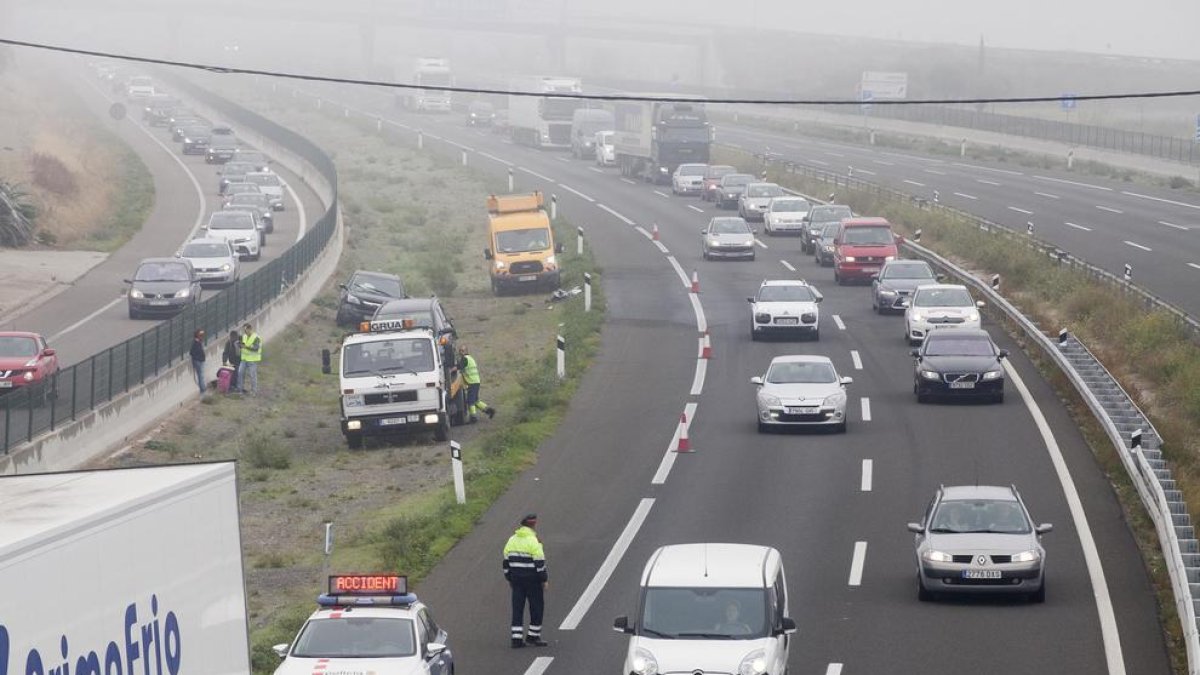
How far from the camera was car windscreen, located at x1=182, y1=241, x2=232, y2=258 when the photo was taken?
5356 centimetres

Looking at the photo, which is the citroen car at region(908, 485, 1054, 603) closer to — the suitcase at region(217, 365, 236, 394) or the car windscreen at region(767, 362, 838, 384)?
the car windscreen at region(767, 362, 838, 384)

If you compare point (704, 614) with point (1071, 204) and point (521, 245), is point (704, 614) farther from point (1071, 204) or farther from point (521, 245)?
point (1071, 204)

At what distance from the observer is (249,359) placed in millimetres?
39344

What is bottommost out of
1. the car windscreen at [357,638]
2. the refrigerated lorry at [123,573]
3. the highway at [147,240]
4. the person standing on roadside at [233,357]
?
the highway at [147,240]

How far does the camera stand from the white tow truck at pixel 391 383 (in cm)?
3312

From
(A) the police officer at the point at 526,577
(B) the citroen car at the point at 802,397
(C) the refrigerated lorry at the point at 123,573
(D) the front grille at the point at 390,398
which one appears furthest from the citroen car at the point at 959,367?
(C) the refrigerated lorry at the point at 123,573

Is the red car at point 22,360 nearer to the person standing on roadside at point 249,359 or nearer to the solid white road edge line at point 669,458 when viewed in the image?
the person standing on roadside at point 249,359

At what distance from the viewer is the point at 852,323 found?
1781 inches

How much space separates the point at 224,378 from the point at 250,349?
2.88ft

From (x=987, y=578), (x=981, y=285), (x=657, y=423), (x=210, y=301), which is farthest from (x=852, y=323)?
(x=987, y=578)

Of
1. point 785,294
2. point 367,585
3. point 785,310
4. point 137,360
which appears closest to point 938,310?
point 785,310

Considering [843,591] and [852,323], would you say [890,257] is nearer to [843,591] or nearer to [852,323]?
[852,323]

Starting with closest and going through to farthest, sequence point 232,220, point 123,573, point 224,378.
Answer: point 123,573
point 224,378
point 232,220

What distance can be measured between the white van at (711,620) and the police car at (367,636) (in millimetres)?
1942
